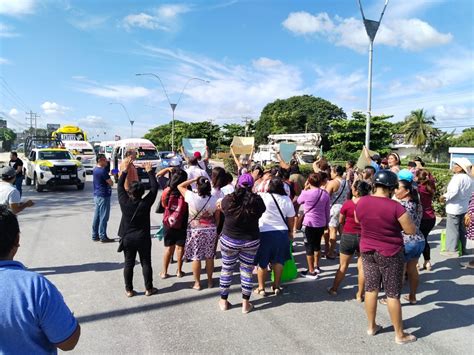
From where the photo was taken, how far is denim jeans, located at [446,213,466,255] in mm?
6268

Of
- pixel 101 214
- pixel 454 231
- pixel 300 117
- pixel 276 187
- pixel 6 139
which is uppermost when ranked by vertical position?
pixel 300 117

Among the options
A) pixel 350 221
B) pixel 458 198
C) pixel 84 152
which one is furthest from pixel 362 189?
pixel 84 152

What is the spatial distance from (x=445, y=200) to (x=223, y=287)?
4568 millimetres

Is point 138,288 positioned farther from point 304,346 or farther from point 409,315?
point 409,315

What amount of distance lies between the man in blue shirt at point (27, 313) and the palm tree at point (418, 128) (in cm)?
5566

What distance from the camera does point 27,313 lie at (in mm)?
1553

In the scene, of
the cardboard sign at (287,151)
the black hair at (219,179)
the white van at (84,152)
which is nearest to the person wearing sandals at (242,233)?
the black hair at (219,179)

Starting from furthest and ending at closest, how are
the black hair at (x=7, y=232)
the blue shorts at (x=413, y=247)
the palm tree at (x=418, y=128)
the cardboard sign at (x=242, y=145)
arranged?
1. the palm tree at (x=418, y=128)
2. the cardboard sign at (x=242, y=145)
3. the blue shorts at (x=413, y=247)
4. the black hair at (x=7, y=232)

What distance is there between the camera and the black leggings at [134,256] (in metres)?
4.38

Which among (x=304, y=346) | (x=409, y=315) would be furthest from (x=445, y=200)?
(x=304, y=346)

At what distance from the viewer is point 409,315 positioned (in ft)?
13.8

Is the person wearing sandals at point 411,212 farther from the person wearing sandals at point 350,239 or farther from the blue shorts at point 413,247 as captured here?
the person wearing sandals at point 350,239

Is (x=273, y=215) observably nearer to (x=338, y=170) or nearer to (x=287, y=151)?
(x=338, y=170)

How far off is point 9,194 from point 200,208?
8.43 feet
